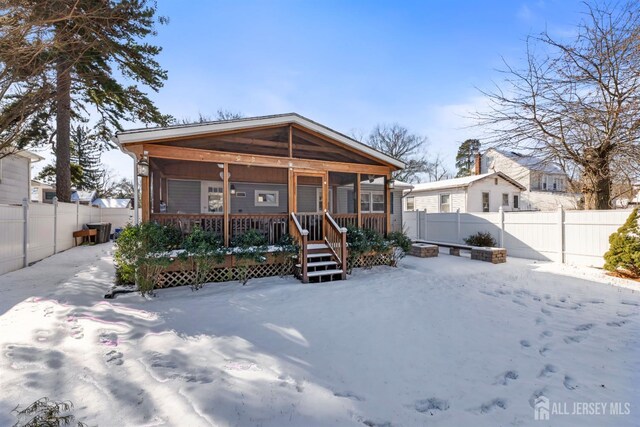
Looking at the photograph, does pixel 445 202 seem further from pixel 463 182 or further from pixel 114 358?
pixel 114 358

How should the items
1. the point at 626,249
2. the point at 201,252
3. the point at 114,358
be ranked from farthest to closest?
1. the point at 626,249
2. the point at 201,252
3. the point at 114,358

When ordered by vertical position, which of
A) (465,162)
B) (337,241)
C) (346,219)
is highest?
(465,162)

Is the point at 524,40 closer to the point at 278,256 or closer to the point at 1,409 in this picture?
the point at 278,256

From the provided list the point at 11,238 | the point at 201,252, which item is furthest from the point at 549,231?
the point at 11,238

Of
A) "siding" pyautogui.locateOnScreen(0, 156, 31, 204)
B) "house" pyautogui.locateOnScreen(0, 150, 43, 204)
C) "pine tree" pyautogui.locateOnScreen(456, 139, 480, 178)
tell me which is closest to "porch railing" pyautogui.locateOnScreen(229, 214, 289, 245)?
"house" pyautogui.locateOnScreen(0, 150, 43, 204)

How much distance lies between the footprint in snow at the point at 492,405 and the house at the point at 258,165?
4664 mm

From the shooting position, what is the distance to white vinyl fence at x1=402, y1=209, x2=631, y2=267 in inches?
336

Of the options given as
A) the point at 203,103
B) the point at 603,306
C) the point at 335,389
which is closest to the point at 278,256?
the point at 335,389

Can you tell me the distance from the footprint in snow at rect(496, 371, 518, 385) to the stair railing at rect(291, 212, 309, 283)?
4.40 m

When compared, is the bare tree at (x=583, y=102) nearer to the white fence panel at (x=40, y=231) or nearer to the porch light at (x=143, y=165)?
the porch light at (x=143, y=165)

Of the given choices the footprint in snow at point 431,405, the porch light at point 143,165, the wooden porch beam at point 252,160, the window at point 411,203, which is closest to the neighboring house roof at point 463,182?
the window at point 411,203

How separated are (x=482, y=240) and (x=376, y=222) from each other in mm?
5132

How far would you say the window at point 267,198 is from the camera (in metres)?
12.7

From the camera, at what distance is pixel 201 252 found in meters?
6.38
